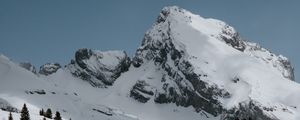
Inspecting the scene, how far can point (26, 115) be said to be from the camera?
14575 cm

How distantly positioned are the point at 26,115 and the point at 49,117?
23.4 m

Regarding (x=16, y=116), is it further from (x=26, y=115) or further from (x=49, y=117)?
(x=26, y=115)

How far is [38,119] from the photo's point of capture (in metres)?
163

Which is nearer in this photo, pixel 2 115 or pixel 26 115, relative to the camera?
pixel 26 115

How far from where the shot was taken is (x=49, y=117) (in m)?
169

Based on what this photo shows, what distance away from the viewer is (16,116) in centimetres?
16750

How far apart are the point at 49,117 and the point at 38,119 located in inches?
243

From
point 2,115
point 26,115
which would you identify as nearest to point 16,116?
→ point 2,115

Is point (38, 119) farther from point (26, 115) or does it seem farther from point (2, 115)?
point (26, 115)

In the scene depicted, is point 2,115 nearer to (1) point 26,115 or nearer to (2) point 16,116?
(2) point 16,116

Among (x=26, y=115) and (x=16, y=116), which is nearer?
(x=26, y=115)

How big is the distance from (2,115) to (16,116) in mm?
4478

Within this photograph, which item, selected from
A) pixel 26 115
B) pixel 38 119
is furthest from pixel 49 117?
pixel 26 115

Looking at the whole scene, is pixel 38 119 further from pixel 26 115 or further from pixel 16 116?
pixel 26 115
